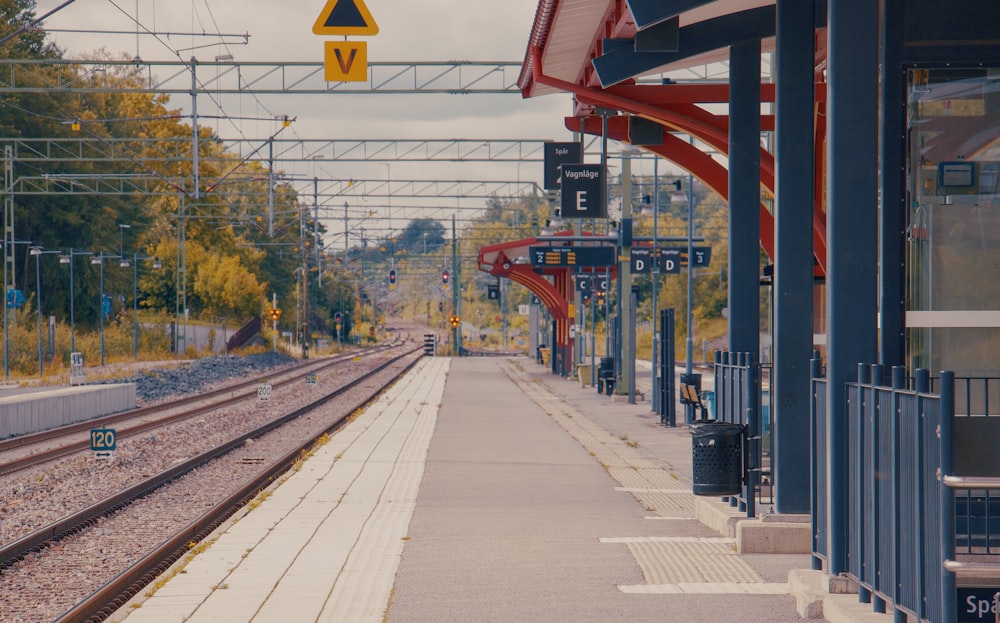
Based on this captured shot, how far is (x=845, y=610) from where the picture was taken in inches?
276

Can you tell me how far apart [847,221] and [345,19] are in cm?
913

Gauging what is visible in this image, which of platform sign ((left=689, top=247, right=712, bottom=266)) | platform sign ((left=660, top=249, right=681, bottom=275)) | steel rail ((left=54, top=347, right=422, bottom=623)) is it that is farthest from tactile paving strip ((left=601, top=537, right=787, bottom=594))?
platform sign ((left=660, top=249, right=681, bottom=275))

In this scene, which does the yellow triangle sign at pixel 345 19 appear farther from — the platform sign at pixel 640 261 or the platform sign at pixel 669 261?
the platform sign at pixel 669 261

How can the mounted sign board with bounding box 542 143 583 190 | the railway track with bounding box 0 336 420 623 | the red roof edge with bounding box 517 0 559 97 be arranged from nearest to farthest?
1. the railway track with bounding box 0 336 420 623
2. the red roof edge with bounding box 517 0 559 97
3. the mounted sign board with bounding box 542 143 583 190

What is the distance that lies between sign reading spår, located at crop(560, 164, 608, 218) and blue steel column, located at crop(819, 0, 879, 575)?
11.7 meters

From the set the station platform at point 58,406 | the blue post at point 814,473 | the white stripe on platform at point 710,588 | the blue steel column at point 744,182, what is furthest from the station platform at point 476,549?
the station platform at point 58,406

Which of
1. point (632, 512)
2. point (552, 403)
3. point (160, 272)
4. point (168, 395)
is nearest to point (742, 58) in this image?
point (632, 512)

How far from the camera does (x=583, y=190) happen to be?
1939 cm

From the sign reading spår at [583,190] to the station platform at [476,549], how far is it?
359 centimetres

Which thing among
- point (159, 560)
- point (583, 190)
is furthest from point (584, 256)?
point (159, 560)

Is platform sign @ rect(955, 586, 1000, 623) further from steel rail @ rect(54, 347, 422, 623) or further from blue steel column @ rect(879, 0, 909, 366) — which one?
steel rail @ rect(54, 347, 422, 623)

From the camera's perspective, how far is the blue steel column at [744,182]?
12.1 m

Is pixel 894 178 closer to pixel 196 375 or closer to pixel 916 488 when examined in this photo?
pixel 916 488

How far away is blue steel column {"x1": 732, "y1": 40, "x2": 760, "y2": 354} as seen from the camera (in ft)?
39.6
